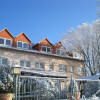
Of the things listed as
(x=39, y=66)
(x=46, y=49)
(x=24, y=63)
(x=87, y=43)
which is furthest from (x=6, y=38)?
(x=87, y=43)

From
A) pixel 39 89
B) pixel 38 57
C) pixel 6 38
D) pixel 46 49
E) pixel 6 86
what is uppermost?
pixel 6 38

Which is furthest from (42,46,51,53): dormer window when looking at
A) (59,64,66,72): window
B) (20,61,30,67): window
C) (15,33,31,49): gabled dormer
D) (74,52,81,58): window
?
(74,52,81,58): window

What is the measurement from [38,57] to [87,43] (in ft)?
31.1

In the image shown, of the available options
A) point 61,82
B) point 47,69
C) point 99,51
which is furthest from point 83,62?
point 61,82

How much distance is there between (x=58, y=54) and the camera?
98.9ft

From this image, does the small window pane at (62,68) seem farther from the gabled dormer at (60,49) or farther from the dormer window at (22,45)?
the dormer window at (22,45)

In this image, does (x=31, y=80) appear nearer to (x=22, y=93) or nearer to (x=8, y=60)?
(x=22, y=93)

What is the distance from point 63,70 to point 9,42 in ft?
33.1

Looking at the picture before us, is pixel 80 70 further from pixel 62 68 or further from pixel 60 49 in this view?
pixel 60 49

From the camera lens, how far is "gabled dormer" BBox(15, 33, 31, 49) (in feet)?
86.2

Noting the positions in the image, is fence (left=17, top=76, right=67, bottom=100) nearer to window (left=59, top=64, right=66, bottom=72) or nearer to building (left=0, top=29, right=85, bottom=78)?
building (left=0, top=29, right=85, bottom=78)

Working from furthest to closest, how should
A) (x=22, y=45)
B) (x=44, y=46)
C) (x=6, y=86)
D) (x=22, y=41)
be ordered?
(x=44, y=46), (x=22, y=41), (x=22, y=45), (x=6, y=86)

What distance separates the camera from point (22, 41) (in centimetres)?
2675

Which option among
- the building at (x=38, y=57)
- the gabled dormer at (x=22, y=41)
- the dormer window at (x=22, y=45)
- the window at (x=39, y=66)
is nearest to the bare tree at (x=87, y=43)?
the building at (x=38, y=57)
